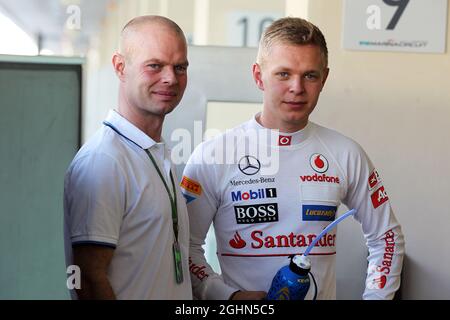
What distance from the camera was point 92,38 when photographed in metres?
3.18

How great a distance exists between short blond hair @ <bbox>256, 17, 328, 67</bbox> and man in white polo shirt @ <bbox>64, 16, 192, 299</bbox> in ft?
1.25

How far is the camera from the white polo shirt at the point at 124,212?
1637mm

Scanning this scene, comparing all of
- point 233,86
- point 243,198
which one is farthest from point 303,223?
point 233,86

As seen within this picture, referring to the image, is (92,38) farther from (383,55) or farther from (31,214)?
(383,55)

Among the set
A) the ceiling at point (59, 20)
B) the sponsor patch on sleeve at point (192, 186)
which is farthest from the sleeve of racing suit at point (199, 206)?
the ceiling at point (59, 20)

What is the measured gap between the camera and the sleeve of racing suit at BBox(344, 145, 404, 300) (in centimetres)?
227

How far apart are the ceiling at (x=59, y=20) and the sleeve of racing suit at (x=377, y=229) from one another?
4.61 feet

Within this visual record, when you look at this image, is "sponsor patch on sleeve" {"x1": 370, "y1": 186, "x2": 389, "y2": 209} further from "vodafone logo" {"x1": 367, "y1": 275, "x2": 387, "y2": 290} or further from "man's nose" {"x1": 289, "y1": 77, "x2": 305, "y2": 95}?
"man's nose" {"x1": 289, "y1": 77, "x2": 305, "y2": 95}

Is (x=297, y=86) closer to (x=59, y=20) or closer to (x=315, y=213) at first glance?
(x=315, y=213)

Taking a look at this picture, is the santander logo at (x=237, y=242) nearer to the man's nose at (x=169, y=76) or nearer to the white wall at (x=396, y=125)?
the man's nose at (x=169, y=76)

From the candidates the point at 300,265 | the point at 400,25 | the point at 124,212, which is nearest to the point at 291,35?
the point at 300,265

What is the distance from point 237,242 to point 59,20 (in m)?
1.48

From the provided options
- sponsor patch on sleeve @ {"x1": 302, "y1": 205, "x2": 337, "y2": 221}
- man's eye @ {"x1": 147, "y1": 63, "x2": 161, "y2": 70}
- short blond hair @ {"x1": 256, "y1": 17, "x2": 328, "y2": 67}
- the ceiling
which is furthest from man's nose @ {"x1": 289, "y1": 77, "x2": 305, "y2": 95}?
the ceiling

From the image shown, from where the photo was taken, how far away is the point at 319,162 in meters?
2.21
